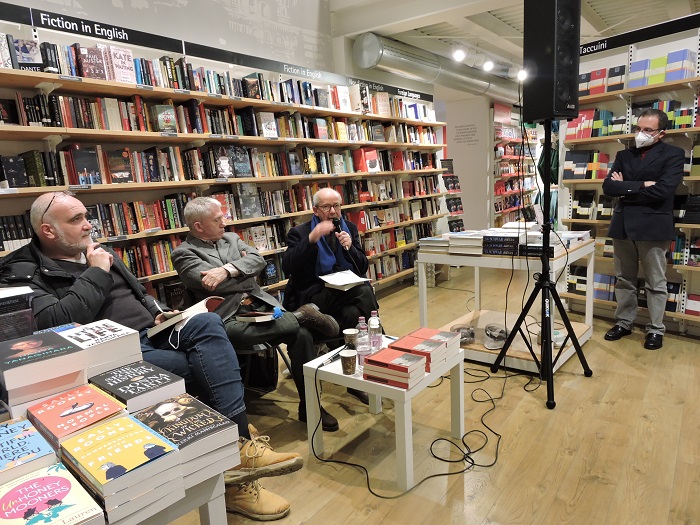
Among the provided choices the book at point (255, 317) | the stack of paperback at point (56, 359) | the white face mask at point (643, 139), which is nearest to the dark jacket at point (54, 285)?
the stack of paperback at point (56, 359)

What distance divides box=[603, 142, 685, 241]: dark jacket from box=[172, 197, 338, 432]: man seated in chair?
2.43m

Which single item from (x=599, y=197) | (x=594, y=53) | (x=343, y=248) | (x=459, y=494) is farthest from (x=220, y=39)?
(x=459, y=494)

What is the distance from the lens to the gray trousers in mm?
3426

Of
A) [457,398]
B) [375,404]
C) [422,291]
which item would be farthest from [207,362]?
[422,291]

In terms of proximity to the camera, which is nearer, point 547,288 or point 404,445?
point 404,445

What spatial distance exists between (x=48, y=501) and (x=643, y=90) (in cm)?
442

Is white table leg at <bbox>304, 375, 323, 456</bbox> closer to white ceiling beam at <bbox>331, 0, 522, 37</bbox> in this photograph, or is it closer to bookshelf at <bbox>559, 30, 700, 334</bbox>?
bookshelf at <bbox>559, 30, 700, 334</bbox>

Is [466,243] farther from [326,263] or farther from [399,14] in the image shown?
[399,14]

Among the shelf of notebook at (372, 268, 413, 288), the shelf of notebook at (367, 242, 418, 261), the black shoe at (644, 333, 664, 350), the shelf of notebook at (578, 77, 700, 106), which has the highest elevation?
the shelf of notebook at (578, 77, 700, 106)

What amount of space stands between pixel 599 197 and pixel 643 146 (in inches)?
29.9

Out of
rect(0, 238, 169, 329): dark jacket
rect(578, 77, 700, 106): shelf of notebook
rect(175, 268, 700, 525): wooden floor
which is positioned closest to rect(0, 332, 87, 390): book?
rect(0, 238, 169, 329): dark jacket

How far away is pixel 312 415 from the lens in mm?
2219

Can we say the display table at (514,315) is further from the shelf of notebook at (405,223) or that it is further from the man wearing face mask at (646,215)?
the shelf of notebook at (405,223)

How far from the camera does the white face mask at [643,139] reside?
3348 millimetres
